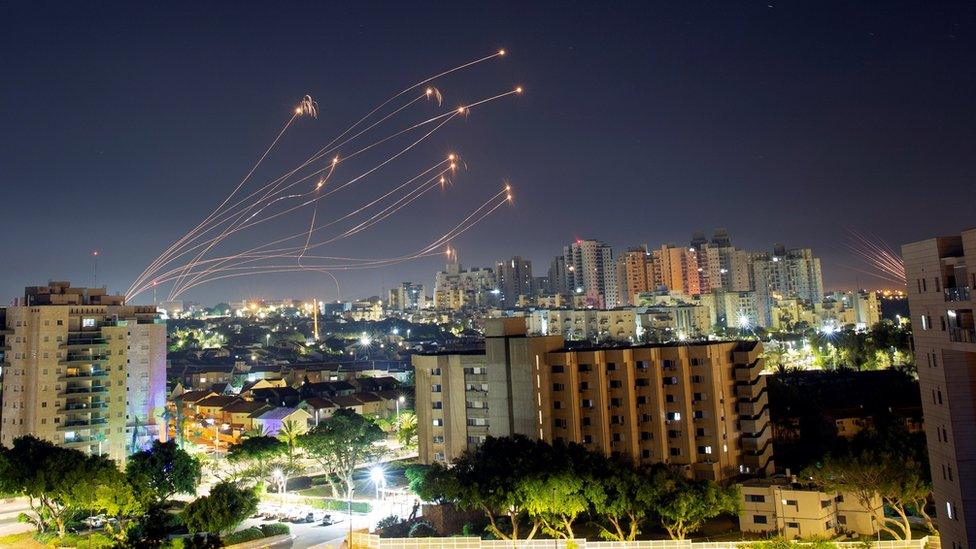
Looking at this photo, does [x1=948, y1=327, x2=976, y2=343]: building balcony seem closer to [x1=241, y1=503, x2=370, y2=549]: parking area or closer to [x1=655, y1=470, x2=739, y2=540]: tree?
[x1=655, y1=470, x2=739, y2=540]: tree

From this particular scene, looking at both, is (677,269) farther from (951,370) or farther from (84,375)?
(951,370)

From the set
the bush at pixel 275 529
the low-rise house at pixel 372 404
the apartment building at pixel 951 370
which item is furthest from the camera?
the low-rise house at pixel 372 404

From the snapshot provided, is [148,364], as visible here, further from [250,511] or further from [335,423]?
[250,511]

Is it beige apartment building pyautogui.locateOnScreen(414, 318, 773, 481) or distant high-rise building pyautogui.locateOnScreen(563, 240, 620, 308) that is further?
distant high-rise building pyautogui.locateOnScreen(563, 240, 620, 308)

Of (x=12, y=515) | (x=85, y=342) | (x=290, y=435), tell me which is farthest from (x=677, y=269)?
(x=12, y=515)

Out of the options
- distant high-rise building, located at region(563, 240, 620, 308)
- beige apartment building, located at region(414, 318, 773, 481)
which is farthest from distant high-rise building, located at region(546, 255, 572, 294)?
beige apartment building, located at region(414, 318, 773, 481)

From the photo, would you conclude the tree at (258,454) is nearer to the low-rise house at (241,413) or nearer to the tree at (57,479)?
the tree at (57,479)

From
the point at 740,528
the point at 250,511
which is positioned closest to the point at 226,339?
the point at 250,511

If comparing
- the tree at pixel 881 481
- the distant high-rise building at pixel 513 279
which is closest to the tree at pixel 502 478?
the tree at pixel 881 481
